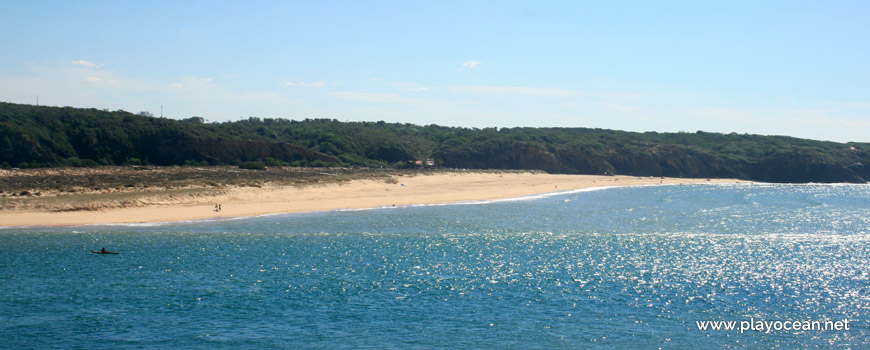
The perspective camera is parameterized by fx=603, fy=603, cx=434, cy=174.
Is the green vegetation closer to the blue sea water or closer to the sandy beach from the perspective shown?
the sandy beach

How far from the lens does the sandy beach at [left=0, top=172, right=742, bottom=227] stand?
3269 centimetres

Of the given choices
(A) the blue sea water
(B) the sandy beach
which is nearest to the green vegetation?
(B) the sandy beach

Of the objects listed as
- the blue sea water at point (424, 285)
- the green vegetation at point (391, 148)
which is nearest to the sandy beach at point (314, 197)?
the blue sea water at point (424, 285)

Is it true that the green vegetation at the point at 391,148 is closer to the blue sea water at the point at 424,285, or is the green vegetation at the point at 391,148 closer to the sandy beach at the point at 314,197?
the sandy beach at the point at 314,197

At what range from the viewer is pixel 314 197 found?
44.7 meters

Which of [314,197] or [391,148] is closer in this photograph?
[314,197]

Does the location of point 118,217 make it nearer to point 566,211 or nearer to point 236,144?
point 566,211

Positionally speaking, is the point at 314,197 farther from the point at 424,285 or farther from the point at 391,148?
the point at 391,148

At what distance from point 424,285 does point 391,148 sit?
6290 centimetres

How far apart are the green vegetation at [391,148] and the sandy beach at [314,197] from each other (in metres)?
14.4

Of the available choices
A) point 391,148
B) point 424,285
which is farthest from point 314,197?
point 391,148

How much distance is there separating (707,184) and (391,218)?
61.0 metres

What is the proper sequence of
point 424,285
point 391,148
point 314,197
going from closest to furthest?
1. point 424,285
2. point 314,197
3. point 391,148

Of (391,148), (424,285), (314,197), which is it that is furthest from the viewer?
(391,148)
